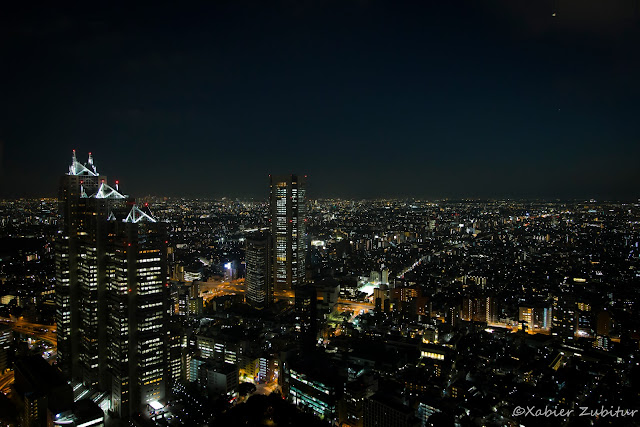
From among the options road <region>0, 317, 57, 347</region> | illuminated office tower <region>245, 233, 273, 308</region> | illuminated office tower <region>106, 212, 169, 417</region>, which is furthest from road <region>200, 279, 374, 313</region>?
illuminated office tower <region>106, 212, 169, 417</region>

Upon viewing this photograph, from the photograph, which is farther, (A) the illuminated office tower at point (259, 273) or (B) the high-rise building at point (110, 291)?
(A) the illuminated office tower at point (259, 273)

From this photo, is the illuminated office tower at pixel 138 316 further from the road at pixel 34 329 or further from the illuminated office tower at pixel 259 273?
the illuminated office tower at pixel 259 273

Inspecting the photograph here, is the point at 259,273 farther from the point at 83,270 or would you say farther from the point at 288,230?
the point at 83,270

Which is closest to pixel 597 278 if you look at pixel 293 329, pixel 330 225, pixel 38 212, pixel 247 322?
pixel 293 329

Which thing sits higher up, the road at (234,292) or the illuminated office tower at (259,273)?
the illuminated office tower at (259,273)

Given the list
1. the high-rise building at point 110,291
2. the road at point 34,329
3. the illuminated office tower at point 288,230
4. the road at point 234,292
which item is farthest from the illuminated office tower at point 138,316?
the illuminated office tower at point 288,230

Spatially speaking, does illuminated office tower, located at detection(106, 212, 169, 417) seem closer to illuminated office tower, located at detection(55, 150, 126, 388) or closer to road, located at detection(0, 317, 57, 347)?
illuminated office tower, located at detection(55, 150, 126, 388)

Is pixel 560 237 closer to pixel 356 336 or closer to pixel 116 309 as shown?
pixel 356 336
